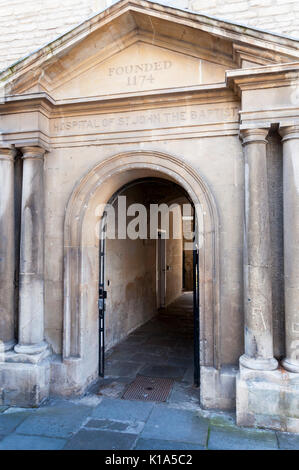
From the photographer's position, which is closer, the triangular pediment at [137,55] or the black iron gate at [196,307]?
the triangular pediment at [137,55]

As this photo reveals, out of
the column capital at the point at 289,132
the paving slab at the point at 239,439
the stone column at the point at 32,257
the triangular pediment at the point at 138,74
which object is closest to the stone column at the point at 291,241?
the column capital at the point at 289,132

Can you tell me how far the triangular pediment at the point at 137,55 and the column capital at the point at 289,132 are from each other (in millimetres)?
757

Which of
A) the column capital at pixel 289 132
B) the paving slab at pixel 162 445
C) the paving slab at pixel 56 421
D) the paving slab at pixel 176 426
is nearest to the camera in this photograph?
the paving slab at pixel 162 445

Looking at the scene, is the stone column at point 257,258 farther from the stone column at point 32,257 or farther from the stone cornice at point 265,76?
the stone column at point 32,257

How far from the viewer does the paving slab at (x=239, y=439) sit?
304 centimetres

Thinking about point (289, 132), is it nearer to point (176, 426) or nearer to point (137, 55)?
point (137, 55)

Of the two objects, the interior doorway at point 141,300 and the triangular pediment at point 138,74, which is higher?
the triangular pediment at point 138,74

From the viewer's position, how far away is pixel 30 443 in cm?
311

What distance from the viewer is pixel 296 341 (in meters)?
3.51

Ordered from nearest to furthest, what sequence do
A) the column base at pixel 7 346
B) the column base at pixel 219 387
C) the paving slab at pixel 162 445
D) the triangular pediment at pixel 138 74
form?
the paving slab at pixel 162 445
the column base at pixel 219 387
the triangular pediment at pixel 138 74
the column base at pixel 7 346

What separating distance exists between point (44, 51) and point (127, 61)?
106cm

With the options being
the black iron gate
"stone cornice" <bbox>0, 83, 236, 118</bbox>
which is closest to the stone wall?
"stone cornice" <bbox>0, 83, 236, 118</bbox>

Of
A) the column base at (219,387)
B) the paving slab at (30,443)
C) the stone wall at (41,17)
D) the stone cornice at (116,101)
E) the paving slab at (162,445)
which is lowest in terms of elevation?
the paving slab at (30,443)
